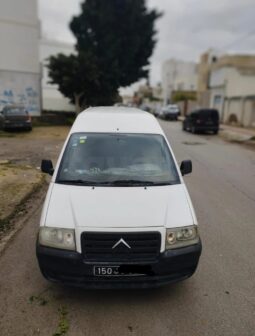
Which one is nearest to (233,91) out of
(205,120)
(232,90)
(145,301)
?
(232,90)

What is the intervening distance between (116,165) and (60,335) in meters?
2.19

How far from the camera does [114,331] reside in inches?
125

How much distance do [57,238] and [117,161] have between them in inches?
60.5

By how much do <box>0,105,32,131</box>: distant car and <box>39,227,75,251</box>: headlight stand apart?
→ 18.3m

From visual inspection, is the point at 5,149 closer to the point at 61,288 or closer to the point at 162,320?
the point at 61,288

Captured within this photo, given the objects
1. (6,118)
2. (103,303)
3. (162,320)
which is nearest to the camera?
(162,320)

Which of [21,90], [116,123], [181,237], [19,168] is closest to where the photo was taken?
[181,237]

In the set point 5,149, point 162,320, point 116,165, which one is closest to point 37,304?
point 162,320

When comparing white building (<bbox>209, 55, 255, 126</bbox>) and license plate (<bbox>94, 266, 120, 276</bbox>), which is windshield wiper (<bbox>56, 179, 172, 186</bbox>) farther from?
white building (<bbox>209, 55, 255, 126</bbox>)

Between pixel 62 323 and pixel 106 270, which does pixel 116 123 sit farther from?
pixel 62 323

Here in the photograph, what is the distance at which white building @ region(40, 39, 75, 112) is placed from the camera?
1231 inches

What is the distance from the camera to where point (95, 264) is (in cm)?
331

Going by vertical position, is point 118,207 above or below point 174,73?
below

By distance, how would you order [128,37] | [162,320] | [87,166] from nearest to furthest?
[162,320], [87,166], [128,37]
